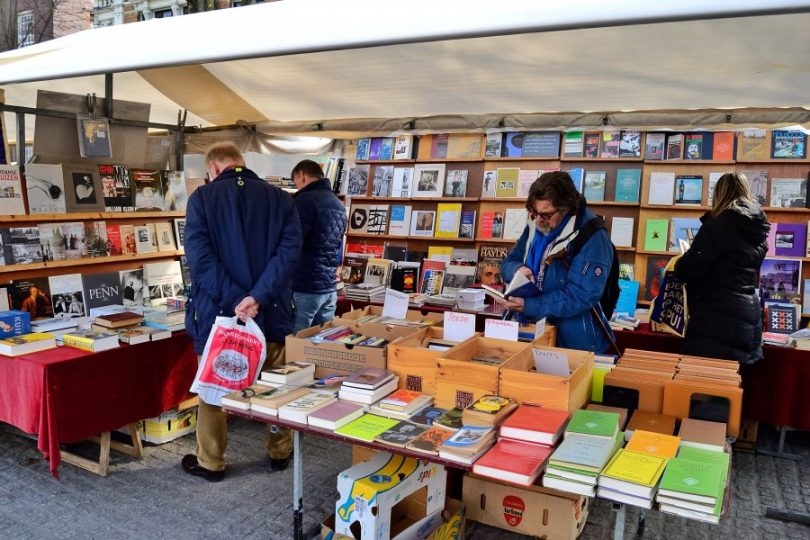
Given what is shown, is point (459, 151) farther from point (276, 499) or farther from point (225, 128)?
point (276, 499)

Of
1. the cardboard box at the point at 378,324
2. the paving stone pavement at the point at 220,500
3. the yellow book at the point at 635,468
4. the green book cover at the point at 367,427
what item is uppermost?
the cardboard box at the point at 378,324

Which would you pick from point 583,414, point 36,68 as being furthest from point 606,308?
point 36,68

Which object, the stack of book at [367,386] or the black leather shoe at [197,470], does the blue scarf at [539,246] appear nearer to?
the stack of book at [367,386]

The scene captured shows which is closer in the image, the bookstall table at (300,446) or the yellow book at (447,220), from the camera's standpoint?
the bookstall table at (300,446)

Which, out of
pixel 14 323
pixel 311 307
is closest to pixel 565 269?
pixel 311 307

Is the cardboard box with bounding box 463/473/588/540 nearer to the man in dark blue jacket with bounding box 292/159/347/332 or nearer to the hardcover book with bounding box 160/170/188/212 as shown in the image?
the man in dark blue jacket with bounding box 292/159/347/332

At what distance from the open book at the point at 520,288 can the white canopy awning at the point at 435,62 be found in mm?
1093

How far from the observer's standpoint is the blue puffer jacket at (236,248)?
9.53 feet

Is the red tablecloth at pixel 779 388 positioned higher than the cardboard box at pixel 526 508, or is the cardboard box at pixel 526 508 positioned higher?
the red tablecloth at pixel 779 388

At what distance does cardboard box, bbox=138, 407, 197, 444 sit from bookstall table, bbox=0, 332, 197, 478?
0.22 metres

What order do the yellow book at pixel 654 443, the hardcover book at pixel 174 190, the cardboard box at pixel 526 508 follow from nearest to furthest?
the yellow book at pixel 654 443, the cardboard box at pixel 526 508, the hardcover book at pixel 174 190

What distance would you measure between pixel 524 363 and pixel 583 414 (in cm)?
33

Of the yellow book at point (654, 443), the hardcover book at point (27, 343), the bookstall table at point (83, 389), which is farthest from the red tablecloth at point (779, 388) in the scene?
the hardcover book at point (27, 343)

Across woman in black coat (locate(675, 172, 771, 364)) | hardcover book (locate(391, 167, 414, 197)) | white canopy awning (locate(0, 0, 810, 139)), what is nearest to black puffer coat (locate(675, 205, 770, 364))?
woman in black coat (locate(675, 172, 771, 364))
